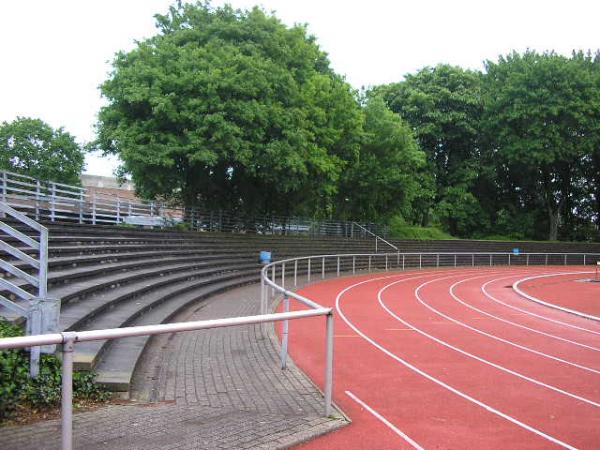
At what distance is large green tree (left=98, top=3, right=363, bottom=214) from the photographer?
19609 mm

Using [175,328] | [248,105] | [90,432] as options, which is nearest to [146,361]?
[90,432]

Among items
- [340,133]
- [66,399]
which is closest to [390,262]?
[340,133]

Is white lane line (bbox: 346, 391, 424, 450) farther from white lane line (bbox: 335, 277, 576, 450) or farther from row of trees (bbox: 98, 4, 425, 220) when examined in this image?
row of trees (bbox: 98, 4, 425, 220)

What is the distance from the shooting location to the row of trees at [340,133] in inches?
788

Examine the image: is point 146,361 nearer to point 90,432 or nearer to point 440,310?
point 90,432

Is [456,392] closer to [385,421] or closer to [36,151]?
[385,421]

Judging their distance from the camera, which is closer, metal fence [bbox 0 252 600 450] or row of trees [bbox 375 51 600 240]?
metal fence [bbox 0 252 600 450]

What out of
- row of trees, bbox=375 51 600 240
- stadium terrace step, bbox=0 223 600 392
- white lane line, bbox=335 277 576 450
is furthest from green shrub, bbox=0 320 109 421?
row of trees, bbox=375 51 600 240

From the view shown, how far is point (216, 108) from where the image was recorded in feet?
65.3

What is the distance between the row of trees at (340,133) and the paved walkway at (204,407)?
12.2 m

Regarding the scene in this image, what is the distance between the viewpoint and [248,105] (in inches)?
801

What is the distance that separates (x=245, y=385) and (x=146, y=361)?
1724 mm

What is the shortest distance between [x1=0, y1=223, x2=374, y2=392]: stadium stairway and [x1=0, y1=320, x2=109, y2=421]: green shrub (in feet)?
0.61

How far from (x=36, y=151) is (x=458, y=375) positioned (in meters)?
48.5
